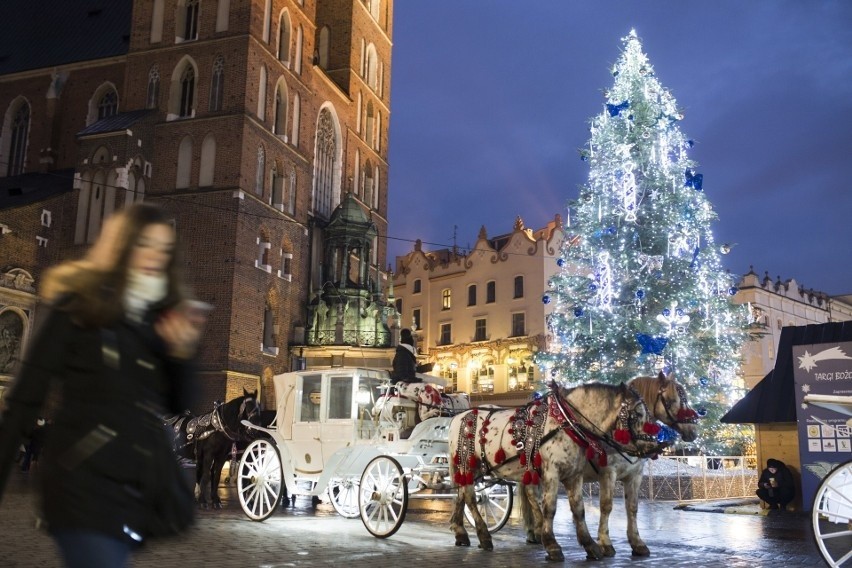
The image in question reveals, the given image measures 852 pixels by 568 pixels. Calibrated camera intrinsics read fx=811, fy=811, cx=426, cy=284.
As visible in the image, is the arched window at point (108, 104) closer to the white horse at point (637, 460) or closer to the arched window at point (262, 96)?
the arched window at point (262, 96)

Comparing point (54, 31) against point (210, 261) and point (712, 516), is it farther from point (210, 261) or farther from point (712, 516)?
point (712, 516)

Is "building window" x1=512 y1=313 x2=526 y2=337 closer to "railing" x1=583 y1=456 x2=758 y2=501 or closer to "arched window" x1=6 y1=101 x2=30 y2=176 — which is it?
"railing" x1=583 y1=456 x2=758 y2=501

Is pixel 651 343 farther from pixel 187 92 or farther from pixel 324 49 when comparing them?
pixel 324 49

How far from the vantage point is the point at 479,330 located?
163 ft

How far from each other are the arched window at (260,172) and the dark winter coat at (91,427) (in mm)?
29741

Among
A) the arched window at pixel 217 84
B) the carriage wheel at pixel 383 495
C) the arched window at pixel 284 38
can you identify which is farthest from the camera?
Answer: the arched window at pixel 284 38

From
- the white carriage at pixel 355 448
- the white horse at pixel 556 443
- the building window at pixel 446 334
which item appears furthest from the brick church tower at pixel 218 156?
the white horse at pixel 556 443

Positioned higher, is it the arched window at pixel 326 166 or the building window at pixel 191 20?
the building window at pixel 191 20

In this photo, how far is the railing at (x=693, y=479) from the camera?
19609 millimetres

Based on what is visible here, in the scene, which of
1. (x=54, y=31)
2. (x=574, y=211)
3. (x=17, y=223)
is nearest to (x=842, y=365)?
(x=574, y=211)

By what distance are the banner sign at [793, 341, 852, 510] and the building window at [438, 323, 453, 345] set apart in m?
37.3

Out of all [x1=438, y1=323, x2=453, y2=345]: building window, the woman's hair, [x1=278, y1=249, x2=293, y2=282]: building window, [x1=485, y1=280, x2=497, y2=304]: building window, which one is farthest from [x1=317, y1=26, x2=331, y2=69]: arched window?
the woman's hair

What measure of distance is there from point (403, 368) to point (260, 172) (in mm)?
22045

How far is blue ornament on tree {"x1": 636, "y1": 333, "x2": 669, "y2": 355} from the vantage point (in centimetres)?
1950
